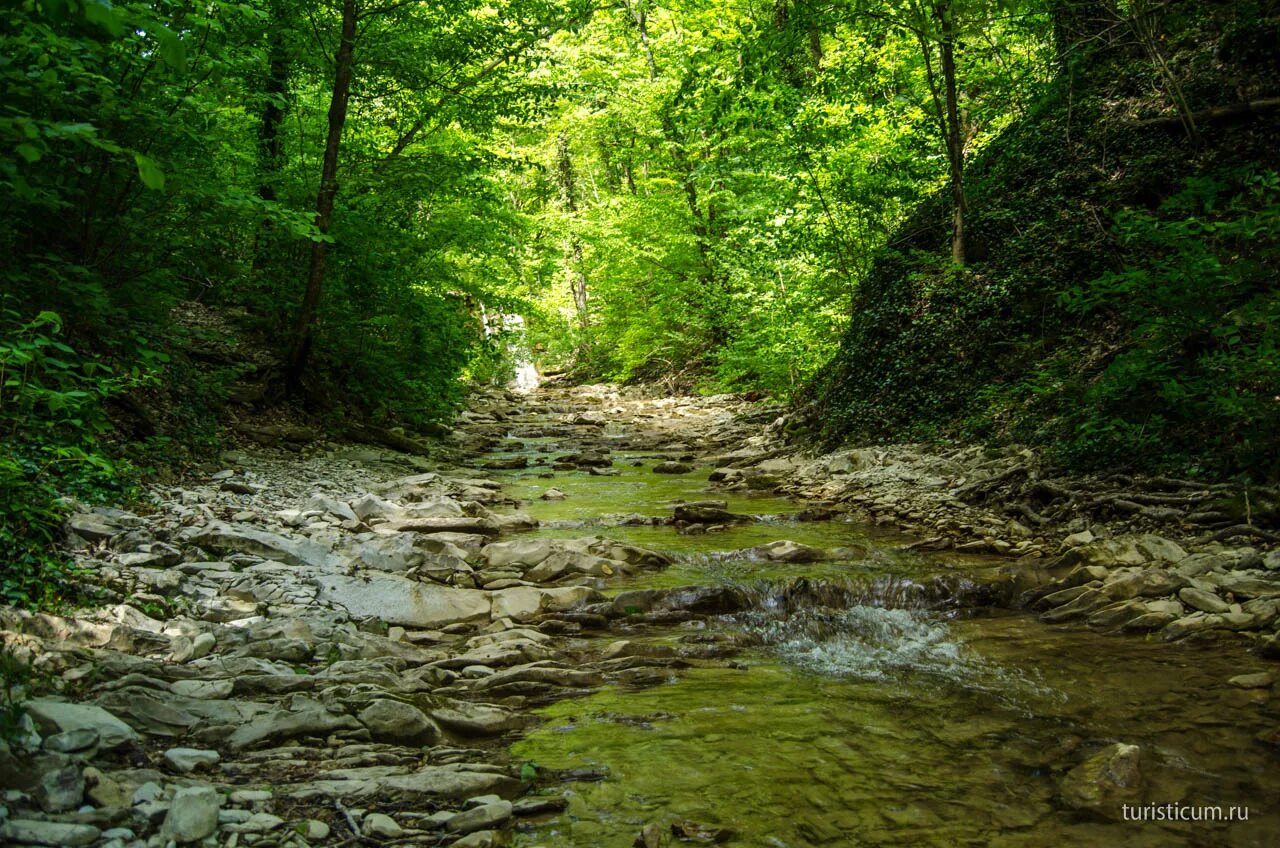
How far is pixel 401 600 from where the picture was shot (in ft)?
18.9

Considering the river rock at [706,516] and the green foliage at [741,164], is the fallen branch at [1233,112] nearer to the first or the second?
the green foliage at [741,164]

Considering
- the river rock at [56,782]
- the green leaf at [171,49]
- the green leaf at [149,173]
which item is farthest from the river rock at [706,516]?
the green leaf at [171,49]

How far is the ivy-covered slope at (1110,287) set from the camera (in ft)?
20.7

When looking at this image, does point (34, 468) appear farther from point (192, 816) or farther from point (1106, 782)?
point (1106, 782)

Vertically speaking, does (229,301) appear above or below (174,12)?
below

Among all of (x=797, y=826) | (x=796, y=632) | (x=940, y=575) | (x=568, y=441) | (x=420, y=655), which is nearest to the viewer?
(x=797, y=826)

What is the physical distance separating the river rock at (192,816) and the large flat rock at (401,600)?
281cm

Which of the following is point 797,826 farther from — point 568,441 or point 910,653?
point 568,441

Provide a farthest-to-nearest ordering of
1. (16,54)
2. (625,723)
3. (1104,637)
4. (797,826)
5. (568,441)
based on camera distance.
Answer: (568,441) < (1104,637) < (625,723) < (16,54) < (797,826)

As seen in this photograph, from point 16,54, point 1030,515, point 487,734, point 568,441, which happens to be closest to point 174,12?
point 16,54

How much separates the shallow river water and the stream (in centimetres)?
1

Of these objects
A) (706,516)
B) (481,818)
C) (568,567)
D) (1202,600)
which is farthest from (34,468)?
(1202,600)

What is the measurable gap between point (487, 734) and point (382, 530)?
407 cm

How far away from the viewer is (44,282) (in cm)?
599
